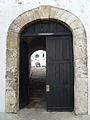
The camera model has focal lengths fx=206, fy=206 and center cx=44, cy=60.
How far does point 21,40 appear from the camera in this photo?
680 centimetres

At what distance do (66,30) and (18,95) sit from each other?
8.43ft

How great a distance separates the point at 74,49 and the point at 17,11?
6.94 ft

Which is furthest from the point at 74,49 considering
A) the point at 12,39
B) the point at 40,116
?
the point at 40,116

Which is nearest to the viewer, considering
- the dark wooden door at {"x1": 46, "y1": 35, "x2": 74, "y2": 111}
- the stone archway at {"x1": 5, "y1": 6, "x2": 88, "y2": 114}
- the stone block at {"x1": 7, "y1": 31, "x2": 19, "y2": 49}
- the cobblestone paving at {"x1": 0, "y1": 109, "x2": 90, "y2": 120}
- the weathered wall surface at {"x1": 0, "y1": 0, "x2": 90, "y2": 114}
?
the cobblestone paving at {"x1": 0, "y1": 109, "x2": 90, "y2": 120}

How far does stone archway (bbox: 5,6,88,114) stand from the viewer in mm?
6117

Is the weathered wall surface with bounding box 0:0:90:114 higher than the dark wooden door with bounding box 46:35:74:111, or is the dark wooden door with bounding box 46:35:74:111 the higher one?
the weathered wall surface with bounding box 0:0:90:114

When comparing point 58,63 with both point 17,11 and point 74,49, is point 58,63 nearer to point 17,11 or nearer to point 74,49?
point 74,49

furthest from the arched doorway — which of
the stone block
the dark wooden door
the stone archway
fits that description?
the stone block

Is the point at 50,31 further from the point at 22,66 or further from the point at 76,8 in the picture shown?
the point at 22,66

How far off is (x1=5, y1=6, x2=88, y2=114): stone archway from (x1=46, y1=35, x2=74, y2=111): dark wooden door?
34 centimetres

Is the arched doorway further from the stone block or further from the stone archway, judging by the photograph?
the stone block

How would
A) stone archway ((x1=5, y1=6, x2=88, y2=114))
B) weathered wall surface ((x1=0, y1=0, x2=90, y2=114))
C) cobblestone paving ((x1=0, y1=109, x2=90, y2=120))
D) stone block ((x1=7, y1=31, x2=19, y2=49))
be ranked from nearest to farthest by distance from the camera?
cobblestone paving ((x1=0, y1=109, x2=90, y2=120)), stone archway ((x1=5, y1=6, x2=88, y2=114)), weathered wall surface ((x1=0, y1=0, x2=90, y2=114)), stone block ((x1=7, y1=31, x2=19, y2=49))

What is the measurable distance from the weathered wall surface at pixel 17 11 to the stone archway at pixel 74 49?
0.42ft

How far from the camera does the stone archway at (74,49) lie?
6117 millimetres
